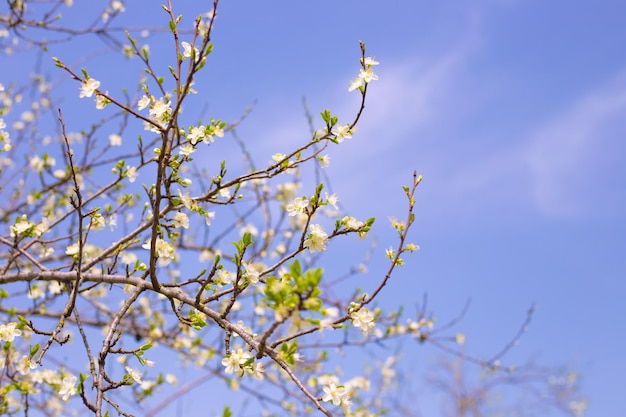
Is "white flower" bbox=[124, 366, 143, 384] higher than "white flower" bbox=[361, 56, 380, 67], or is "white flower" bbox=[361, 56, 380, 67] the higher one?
"white flower" bbox=[361, 56, 380, 67]

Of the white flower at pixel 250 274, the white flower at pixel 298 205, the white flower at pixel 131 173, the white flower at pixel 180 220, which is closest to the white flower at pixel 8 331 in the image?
the white flower at pixel 180 220

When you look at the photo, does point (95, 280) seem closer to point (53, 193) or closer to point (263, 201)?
point (53, 193)

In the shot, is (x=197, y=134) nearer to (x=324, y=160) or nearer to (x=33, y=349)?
(x=324, y=160)

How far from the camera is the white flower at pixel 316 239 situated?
222 centimetres

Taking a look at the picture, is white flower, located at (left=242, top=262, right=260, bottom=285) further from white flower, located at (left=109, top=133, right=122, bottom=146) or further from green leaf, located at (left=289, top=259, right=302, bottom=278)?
white flower, located at (left=109, top=133, right=122, bottom=146)

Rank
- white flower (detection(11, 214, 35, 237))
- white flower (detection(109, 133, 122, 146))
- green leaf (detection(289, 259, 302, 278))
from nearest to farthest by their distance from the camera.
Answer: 1. green leaf (detection(289, 259, 302, 278))
2. white flower (detection(11, 214, 35, 237))
3. white flower (detection(109, 133, 122, 146))

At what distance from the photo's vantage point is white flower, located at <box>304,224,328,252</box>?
7.29ft

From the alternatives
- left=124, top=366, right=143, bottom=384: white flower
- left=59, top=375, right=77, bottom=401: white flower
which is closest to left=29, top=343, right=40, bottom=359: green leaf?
left=59, top=375, right=77, bottom=401: white flower

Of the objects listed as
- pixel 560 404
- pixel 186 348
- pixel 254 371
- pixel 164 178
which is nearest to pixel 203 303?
pixel 254 371

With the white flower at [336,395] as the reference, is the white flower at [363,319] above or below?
above

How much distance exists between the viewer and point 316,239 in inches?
88.2

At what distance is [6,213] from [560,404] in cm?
1195

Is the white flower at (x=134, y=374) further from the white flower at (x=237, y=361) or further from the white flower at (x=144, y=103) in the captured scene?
the white flower at (x=144, y=103)

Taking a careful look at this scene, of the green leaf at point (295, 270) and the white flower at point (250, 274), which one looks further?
the white flower at point (250, 274)
